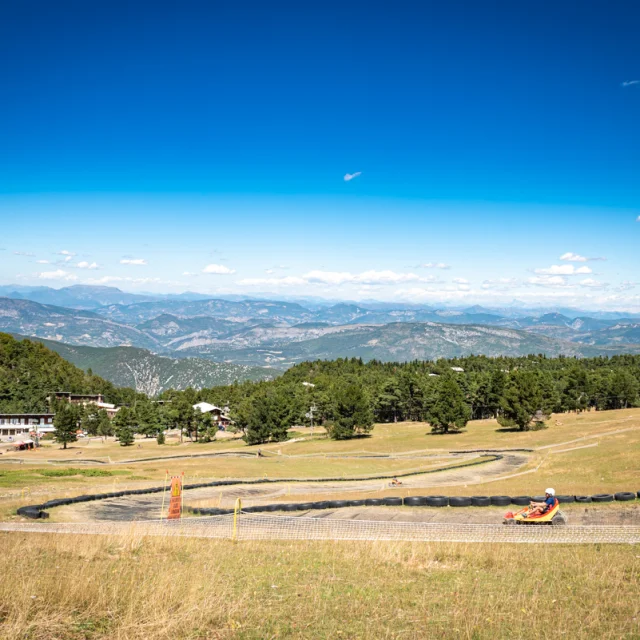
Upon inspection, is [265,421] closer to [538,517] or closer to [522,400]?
[522,400]

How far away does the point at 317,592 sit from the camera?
12.7m

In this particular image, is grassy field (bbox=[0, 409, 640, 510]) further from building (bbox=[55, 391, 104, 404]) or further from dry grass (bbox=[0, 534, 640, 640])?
building (bbox=[55, 391, 104, 404])

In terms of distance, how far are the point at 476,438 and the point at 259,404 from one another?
1568 inches

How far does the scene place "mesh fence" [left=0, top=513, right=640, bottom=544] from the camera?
20061 mm

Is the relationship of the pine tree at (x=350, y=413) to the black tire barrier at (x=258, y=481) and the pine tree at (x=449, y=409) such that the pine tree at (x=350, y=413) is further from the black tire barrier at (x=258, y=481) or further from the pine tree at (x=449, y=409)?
the black tire barrier at (x=258, y=481)

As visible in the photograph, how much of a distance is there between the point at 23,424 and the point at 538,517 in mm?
165670

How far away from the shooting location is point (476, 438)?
85.9 metres

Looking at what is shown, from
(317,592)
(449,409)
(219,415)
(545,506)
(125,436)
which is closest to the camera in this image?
(317,592)

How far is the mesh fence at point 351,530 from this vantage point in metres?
20.1

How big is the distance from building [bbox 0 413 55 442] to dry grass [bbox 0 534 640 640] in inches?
5689

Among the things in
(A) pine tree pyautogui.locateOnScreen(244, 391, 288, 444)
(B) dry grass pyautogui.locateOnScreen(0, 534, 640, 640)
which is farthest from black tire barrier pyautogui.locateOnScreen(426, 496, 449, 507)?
(A) pine tree pyautogui.locateOnScreen(244, 391, 288, 444)

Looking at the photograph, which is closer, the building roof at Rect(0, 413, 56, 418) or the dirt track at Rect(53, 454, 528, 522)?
the dirt track at Rect(53, 454, 528, 522)

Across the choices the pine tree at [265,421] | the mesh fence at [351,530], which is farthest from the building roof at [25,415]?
the mesh fence at [351,530]

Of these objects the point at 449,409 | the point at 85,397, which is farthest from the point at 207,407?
the point at 449,409
